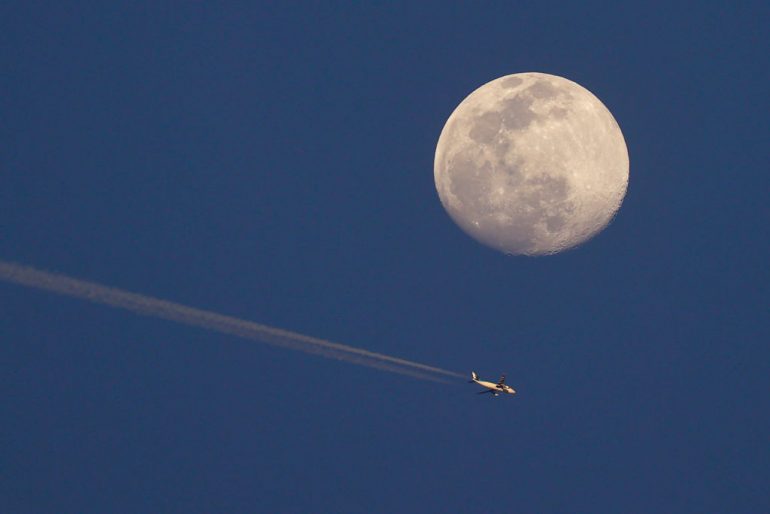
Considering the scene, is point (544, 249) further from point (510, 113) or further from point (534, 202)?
point (510, 113)

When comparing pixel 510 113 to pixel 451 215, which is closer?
pixel 510 113

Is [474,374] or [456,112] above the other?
[456,112]

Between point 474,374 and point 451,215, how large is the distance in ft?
50.8

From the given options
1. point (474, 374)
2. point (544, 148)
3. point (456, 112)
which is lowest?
point (474, 374)

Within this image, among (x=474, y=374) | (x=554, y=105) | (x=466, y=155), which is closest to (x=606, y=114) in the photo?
(x=554, y=105)

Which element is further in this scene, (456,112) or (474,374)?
(474,374)

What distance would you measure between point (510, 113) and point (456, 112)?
615 cm

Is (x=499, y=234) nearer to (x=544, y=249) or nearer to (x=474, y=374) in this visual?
(x=544, y=249)

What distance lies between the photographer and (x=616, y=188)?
79.6 meters

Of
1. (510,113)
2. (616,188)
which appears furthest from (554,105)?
(616,188)

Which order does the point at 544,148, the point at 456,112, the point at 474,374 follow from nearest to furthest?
the point at 544,148 < the point at 456,112 < the point at 474,374

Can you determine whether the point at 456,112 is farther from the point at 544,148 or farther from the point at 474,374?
the point at 474,374

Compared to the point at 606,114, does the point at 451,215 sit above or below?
below

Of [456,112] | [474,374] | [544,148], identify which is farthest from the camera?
[474,374]
